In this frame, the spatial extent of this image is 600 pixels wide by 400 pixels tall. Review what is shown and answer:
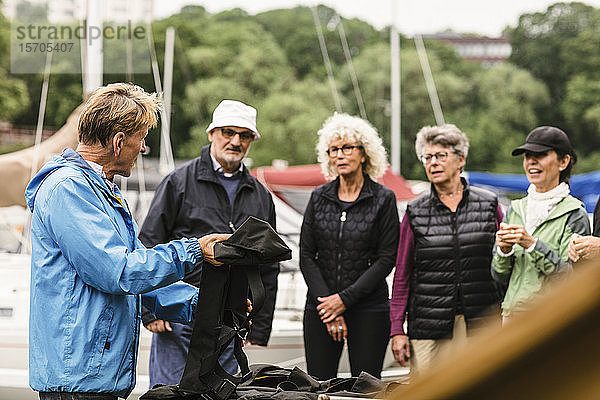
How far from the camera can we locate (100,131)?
261cm

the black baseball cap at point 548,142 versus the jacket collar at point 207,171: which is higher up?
the black baseball cap at point 548,142

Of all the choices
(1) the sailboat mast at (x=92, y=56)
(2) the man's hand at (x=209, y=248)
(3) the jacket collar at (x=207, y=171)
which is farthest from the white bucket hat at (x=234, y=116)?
(1) the sailboat mast at (x=92, y=56)

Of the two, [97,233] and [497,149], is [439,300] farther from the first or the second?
[497,149]

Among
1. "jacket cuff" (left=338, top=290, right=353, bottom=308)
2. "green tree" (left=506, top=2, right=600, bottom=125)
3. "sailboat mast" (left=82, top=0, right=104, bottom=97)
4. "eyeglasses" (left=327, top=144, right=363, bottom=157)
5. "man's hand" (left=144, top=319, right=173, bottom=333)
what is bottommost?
"man's hand" (left=144, top=319, right=173, bottom=333)

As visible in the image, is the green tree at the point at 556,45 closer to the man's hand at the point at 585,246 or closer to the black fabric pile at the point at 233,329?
the man's hand at the point at 585,246

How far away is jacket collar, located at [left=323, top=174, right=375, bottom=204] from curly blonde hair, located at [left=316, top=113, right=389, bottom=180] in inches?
3.8

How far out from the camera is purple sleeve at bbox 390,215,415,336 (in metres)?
4.46

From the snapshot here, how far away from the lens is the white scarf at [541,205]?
410 cm

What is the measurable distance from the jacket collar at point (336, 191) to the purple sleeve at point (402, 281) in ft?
0.93

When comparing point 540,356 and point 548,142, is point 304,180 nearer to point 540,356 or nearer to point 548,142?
point 548,142

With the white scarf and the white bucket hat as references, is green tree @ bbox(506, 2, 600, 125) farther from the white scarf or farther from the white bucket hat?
the white bucket hat

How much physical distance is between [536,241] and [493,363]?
11.9ft

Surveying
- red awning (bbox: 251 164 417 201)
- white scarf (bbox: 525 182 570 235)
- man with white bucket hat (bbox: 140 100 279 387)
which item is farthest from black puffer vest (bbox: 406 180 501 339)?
red awning (bbox: 251 164 417 201)

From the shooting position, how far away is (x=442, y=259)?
171 inches
